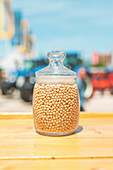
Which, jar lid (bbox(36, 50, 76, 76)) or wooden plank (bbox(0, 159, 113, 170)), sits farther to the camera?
jar lid (bbox(36, 50, 76, 76))

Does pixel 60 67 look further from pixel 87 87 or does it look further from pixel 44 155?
pixel 87 87

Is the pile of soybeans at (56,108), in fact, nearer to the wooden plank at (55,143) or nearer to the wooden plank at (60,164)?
the wooden plank at (55,143)

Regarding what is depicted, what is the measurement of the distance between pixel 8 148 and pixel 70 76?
26 centimetres

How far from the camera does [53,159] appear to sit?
0.46 m

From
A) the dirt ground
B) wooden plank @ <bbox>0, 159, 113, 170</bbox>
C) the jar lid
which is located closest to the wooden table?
wooden plank @ <bbox>0, 159, 113, 170</bbox>

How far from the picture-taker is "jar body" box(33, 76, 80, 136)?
603 millimetres

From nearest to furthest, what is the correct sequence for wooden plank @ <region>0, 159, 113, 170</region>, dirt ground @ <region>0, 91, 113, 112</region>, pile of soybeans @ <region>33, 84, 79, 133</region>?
wooden plank @ <region>0, 159, 113, 170</region>
pile of soybeans @ <region>33, 84, 79, 133</region>
dirt ground @ <region>0, 91, 113, 112</region>

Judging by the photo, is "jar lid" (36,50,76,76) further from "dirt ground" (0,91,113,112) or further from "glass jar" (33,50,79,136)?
"dirt ground" (0,91,113,112)

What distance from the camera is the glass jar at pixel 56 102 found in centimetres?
60

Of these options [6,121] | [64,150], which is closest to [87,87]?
[6,121]

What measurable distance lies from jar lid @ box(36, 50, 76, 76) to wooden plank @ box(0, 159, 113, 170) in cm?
26

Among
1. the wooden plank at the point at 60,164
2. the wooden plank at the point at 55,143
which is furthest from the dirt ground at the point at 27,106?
the wooden plank at the point at 60,164

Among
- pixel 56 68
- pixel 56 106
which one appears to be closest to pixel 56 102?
pixel 56 106

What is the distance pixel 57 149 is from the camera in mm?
509
